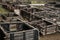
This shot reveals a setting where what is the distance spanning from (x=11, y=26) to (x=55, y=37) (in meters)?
3.25

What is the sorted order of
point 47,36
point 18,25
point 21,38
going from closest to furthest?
point 21,38
point 18,25
point 47,36

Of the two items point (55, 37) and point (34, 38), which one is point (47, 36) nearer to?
point (55, 37)

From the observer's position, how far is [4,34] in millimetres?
7684

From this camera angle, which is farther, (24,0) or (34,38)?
(24,0)

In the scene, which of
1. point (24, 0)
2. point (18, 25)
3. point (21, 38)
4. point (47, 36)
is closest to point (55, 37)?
point (47, 36)

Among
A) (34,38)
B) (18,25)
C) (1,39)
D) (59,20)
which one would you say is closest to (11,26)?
(18,25)

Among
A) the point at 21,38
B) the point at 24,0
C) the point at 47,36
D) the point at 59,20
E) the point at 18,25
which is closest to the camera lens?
the point at 21,38

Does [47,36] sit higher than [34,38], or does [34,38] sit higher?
[34,38]

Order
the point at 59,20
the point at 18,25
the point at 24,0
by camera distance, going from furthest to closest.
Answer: the point at 24,0 < the point at 59,20 < the point at 18,25

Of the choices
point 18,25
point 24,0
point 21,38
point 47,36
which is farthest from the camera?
point 24,0

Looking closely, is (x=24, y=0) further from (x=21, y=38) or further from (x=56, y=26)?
(x=21, y=38)

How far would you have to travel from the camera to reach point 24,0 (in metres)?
27.5

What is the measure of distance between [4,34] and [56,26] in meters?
4.79

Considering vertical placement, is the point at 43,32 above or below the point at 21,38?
below
